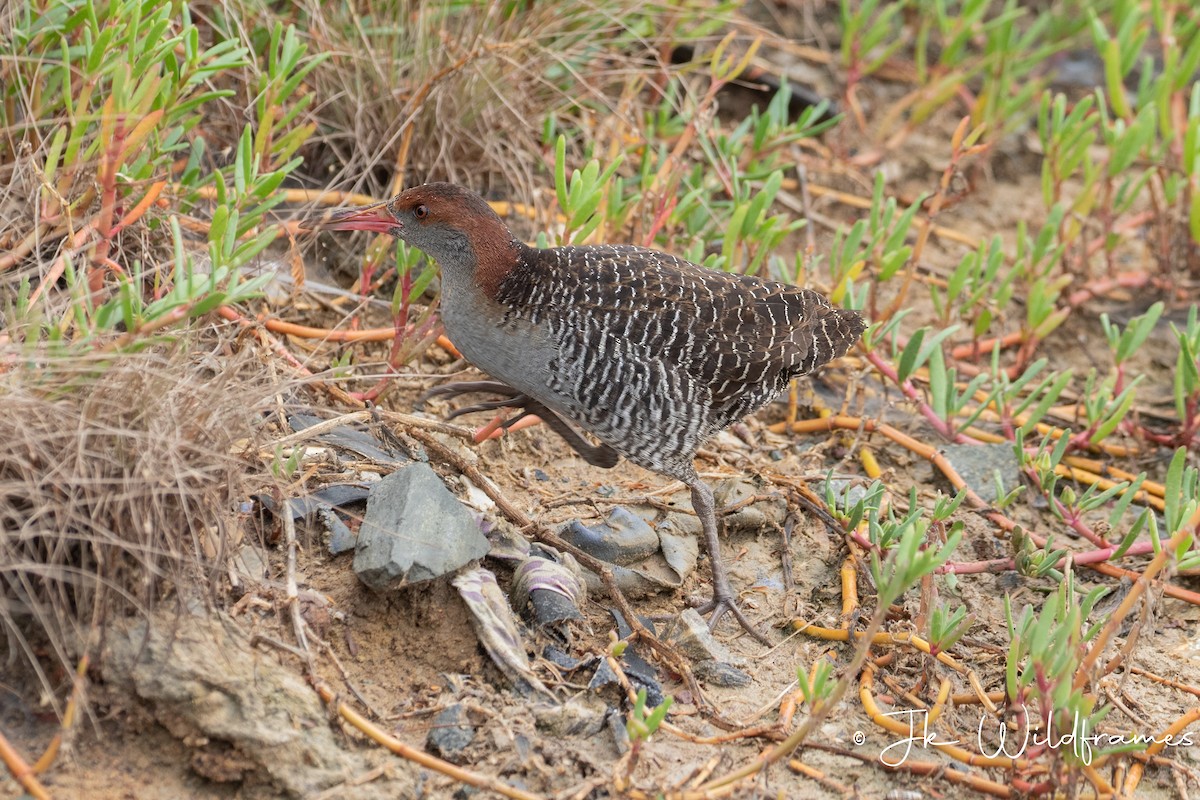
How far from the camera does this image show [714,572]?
13.7ft

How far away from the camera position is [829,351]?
4469mm

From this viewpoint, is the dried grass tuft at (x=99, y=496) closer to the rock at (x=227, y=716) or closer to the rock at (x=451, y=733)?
the rock at (x=227, y=716)

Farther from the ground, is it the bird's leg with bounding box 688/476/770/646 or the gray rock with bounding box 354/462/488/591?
the gray rock with bounding box 354/462/488/591

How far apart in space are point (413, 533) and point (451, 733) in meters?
0.57

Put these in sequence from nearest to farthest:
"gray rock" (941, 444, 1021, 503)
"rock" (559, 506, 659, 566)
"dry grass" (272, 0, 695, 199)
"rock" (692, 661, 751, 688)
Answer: "rock" (692, 661, 751, 688) → "rock" (559, 506, 659, 566) → "gray rock" (941, 444, 1021, 503) → "dry grass" (272, 0, 695, 199)

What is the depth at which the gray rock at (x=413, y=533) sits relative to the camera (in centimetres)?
351

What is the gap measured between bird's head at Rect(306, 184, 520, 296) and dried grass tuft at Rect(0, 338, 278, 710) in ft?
3.83

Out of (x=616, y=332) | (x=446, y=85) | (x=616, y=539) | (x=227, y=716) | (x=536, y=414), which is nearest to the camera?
(x=227, y=716)

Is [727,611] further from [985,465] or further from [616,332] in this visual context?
[985,465]

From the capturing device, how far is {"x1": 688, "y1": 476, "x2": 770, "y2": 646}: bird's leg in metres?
4.10

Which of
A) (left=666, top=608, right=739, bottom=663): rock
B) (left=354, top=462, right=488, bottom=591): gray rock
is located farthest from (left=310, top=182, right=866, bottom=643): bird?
(left=354, top=462, right=488, bottom=591): gray rock

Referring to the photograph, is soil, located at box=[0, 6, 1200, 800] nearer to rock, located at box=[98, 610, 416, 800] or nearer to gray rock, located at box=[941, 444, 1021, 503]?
rock, located at box=[98, 610, 416, 800]

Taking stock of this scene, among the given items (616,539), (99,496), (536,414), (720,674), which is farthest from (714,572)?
(99,496)

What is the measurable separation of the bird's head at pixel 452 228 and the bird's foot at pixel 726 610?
120 cm
